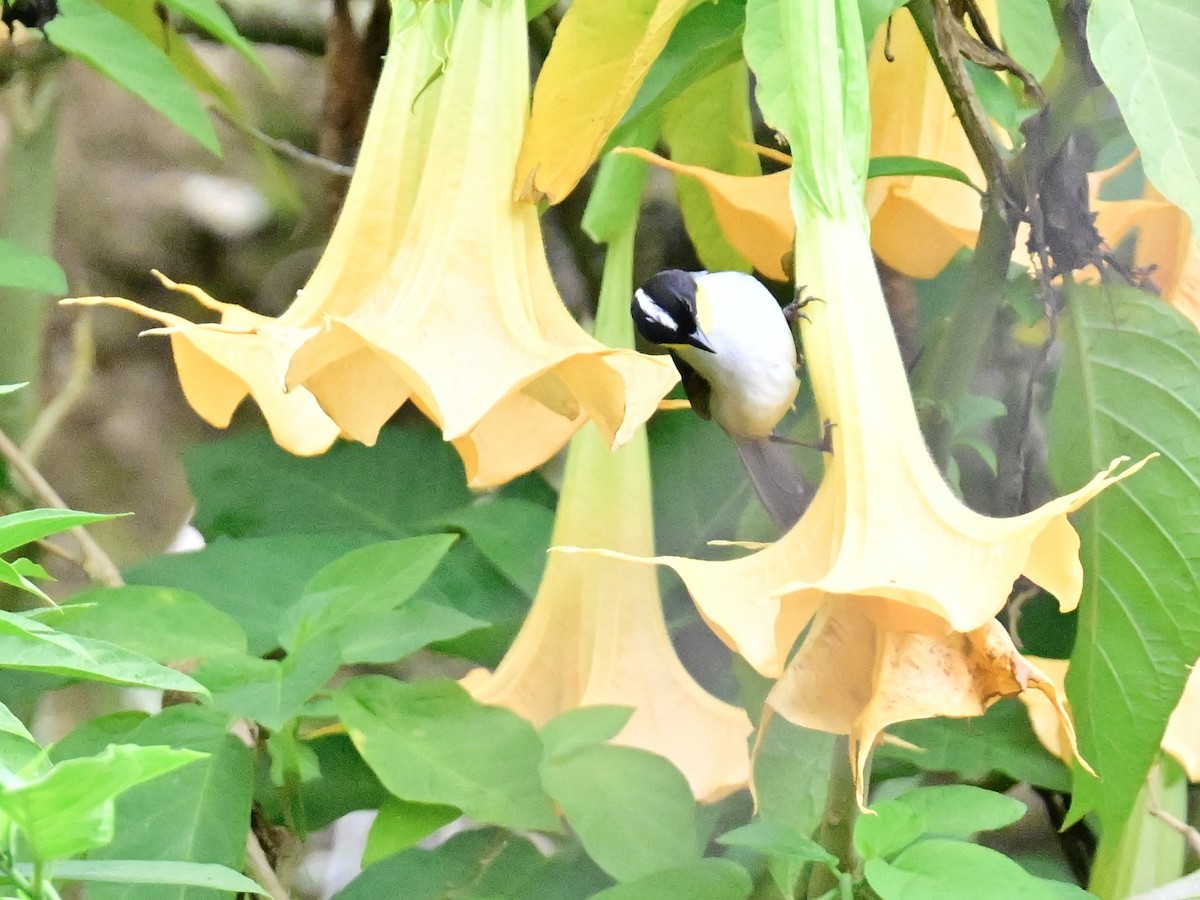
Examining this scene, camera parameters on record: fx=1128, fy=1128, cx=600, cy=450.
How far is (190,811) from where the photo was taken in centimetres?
32

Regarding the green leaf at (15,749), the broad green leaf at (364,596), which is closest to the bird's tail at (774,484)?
the broad green leaf at (364,596)

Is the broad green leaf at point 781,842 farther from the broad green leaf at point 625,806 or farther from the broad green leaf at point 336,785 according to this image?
the broad green leaf at point 336,785

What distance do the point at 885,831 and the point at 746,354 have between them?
0.14 meters

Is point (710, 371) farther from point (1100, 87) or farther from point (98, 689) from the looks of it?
point (98, 689)

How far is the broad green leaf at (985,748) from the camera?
41 centimetres

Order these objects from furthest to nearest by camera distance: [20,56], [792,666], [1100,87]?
[20,56] < [1100,87] < [792,666]

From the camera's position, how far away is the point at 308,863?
0.76m

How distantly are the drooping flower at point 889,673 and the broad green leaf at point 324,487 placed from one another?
1.16 feet

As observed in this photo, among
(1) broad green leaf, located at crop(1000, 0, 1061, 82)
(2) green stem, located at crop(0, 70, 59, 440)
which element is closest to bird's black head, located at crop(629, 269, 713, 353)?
(1) broad green leaf, located at crop(1000, 0, 1061, 82)

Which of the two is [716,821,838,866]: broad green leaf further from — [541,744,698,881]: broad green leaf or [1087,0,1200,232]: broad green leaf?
[1087,0,1200,232]: broad green leaf

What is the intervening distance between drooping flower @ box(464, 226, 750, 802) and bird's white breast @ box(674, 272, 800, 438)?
0.28ft

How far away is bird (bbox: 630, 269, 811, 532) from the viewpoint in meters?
0.34

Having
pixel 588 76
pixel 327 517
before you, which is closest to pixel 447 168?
pixel 588 76

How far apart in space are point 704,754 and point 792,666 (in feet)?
0.44
